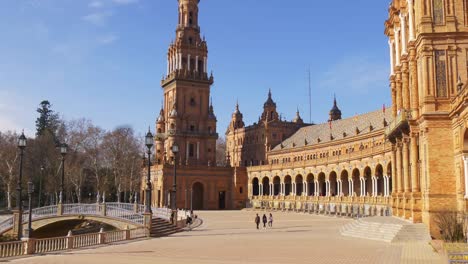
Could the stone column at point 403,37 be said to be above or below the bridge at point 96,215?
above

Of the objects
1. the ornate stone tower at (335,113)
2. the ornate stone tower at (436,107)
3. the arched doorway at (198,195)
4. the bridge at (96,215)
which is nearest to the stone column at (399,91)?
the ornate stone tower at (436,107)

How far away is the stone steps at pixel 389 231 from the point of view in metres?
28.2

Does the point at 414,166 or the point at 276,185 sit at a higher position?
the point at 414,166

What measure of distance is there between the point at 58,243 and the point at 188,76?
74.2m

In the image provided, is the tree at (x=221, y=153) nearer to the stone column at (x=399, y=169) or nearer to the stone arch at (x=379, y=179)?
the stone arch at (x=379, y=179)

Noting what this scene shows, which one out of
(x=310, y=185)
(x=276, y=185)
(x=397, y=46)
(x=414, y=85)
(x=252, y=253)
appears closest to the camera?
(x=252, y=253)

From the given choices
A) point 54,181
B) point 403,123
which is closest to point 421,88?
point 403,123

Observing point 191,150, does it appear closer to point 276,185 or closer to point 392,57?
point 276,185

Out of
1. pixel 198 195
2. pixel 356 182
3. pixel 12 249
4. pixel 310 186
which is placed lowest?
pixel 12 249

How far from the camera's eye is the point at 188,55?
323 ft

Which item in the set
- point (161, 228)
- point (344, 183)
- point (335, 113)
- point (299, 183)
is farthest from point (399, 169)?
point (335, 113)

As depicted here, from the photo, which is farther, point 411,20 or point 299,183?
point 299,183

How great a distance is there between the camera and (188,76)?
9744 centimetres

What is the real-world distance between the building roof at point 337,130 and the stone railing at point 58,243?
50.8 metres
